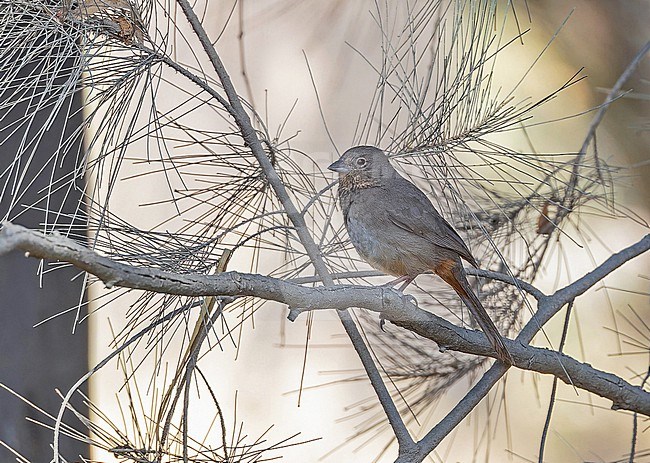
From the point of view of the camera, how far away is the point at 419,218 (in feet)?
3.30

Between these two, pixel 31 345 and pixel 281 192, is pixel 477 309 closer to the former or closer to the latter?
pixel 281 192

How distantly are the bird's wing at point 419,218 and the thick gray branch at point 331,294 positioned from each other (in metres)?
0.13

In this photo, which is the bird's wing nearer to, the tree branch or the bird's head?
the bird's head

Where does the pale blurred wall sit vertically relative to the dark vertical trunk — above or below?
above

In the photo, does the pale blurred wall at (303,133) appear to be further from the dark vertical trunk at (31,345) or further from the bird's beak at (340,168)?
the bird's beak at (340,168)

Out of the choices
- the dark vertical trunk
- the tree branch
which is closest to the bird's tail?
the tree branch

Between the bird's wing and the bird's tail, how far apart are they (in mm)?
24

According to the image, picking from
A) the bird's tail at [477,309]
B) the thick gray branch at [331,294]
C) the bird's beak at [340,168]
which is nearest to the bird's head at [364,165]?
the bird's beak at [340,168]

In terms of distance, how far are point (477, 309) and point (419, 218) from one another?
0.46 ft

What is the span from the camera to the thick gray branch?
1.43 feet

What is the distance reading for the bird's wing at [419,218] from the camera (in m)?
0.98

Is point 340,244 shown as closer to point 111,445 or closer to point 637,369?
point 111,445

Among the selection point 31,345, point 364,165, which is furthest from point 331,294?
point 31,345

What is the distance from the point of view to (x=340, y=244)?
1018 mm
